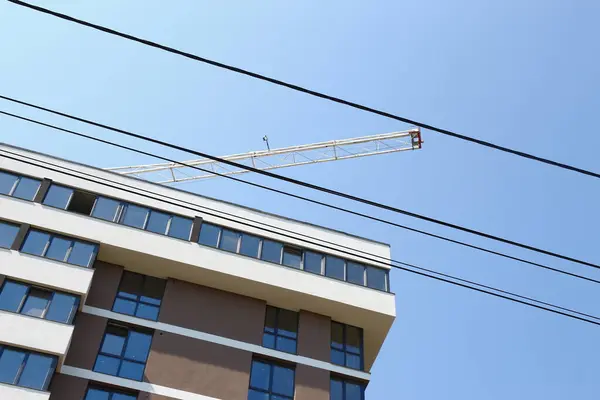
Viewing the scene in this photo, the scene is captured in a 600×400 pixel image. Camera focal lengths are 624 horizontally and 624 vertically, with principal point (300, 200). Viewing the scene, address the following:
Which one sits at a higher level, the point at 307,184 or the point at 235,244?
the point at 235,244

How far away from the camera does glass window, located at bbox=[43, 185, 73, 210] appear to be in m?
25.6

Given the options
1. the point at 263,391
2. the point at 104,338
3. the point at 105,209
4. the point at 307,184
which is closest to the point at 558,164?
the point at 307,184

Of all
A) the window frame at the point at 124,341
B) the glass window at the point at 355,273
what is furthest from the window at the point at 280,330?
the window frame at the point at 124,341

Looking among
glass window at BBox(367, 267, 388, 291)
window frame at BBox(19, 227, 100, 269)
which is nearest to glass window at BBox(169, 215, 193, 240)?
window frame at BBox(19, 227, 100, 269)

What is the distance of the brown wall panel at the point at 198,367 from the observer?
22.9m

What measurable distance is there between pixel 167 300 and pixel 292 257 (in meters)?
5.82

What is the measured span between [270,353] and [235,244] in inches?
201

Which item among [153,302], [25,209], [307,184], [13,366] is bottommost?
[307,184]

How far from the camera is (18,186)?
25.6m

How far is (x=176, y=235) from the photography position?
87.4 ft

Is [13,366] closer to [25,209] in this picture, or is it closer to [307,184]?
[25,209]

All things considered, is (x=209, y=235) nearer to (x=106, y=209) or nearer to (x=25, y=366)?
(x=106, y=209)

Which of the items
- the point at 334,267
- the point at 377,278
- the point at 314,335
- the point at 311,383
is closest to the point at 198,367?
the point at 311,383

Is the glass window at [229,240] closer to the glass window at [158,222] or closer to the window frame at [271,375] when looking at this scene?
the glass window at [158,222]
